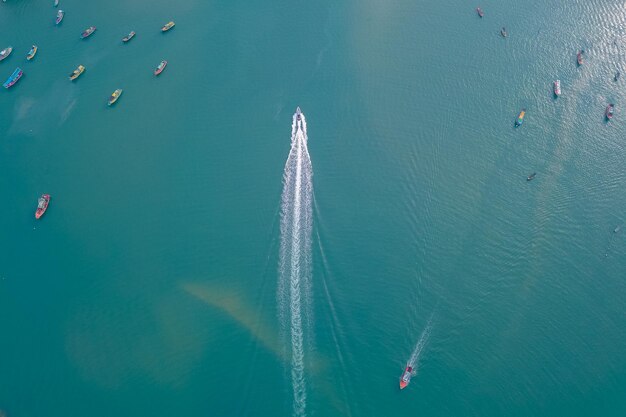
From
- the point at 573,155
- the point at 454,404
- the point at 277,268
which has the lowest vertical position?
the point at 454,404

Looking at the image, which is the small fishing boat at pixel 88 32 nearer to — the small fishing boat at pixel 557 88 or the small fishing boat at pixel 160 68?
the small fishing boat at pixel 160 68

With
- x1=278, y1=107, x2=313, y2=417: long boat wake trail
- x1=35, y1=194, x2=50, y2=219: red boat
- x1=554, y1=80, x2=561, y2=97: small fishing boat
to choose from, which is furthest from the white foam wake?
x1=35, y1=194, x2=50, y2=219: red boat

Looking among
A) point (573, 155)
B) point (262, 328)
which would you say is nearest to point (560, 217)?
point (573, 155)

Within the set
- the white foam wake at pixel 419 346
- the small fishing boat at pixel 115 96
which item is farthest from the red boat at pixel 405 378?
the small fishing boat at pixel 115 96

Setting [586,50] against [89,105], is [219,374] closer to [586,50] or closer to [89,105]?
[89,105]

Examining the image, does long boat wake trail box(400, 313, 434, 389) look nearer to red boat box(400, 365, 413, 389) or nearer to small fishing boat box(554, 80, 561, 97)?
red boat box(400, 365, 413, 389)
